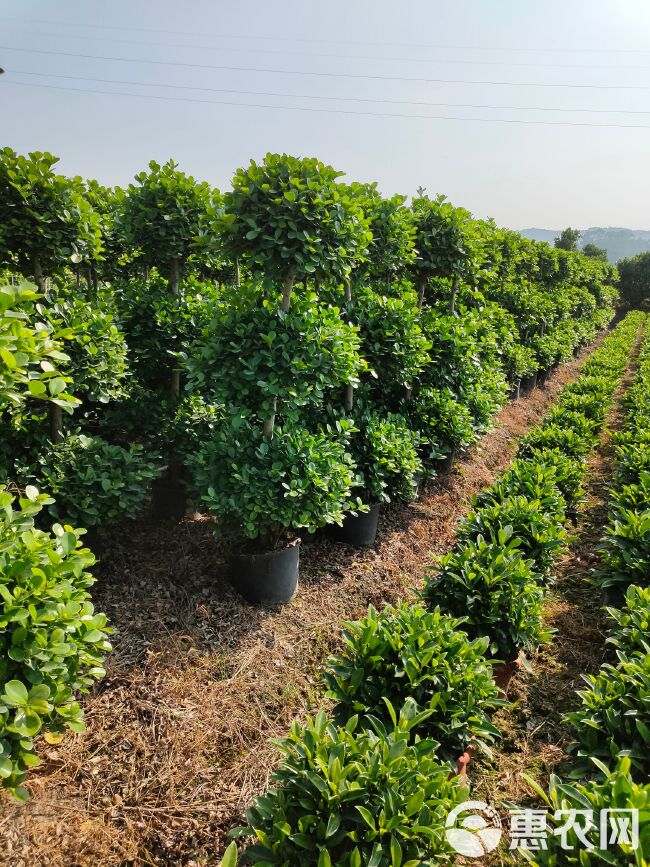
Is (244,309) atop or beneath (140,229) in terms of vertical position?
beneath

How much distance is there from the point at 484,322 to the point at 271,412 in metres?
4.54

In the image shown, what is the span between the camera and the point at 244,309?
12.5 feet

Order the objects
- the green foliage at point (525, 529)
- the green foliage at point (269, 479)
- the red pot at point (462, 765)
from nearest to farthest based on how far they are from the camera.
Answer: the red pot at point (462, 765) → the green foliage at point (269, 479) → the green foliage at point (525, 529)

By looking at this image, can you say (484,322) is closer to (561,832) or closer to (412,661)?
(412,661)

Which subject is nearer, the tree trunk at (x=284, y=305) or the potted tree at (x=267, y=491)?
the potted tree at (x=267, y=491)

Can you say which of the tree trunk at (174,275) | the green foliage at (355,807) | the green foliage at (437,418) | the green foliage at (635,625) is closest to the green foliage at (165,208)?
the tree trunk at (174,275)

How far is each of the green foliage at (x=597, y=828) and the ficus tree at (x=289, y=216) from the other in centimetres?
328

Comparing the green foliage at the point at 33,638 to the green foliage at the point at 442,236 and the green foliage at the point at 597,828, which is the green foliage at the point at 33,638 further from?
the green foliage at the point at 442,236

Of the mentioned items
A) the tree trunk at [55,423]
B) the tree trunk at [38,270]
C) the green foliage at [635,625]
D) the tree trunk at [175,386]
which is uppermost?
the tree trunk at [38,270]

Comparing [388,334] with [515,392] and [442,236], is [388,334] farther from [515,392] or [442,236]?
[515,392]

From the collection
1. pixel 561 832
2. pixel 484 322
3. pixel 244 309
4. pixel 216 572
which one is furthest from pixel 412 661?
pixel 484 322

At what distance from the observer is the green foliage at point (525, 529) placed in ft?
13.1

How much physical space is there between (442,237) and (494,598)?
470 cm

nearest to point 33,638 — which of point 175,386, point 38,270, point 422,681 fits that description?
point 422,681
